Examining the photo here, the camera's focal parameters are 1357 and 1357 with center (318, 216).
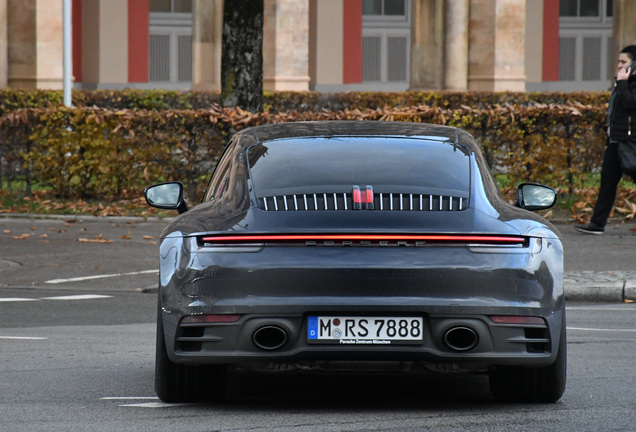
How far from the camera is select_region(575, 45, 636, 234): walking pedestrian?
47.6 feet

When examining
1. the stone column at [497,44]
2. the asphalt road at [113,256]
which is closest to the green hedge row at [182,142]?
the asphalt road at [113,256]

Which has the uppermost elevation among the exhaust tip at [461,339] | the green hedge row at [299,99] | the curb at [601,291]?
the green hedge row at [299,99]

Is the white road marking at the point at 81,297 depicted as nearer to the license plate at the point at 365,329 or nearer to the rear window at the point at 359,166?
the rear window at the point at 359,166

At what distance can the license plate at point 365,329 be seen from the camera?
19.6 ft

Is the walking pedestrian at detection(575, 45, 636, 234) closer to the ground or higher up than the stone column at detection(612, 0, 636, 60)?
closer to the ground

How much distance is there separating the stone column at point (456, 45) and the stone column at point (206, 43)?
5002mm

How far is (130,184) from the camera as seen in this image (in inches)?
707

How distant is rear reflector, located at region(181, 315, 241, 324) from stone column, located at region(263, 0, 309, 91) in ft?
73.3

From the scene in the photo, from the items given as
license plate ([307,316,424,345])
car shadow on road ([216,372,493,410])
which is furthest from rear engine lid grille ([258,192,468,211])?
car shadow on road ([216,372,493,410])

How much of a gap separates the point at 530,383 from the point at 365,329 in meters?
→ 1.02

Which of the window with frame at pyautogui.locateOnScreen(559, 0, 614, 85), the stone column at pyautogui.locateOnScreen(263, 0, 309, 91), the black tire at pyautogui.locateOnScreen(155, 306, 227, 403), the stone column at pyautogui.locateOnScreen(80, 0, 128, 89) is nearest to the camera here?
the black tire at pyautogui.locateOnScreen(155, 306, 227, 403)

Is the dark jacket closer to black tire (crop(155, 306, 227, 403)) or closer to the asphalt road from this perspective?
the asphalt road

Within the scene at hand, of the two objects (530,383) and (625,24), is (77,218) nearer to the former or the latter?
(530,383)

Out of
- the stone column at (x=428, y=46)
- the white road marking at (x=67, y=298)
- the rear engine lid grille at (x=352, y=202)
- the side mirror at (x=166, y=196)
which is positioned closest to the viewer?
the rear engine lid grille at (x=352, y=202)
